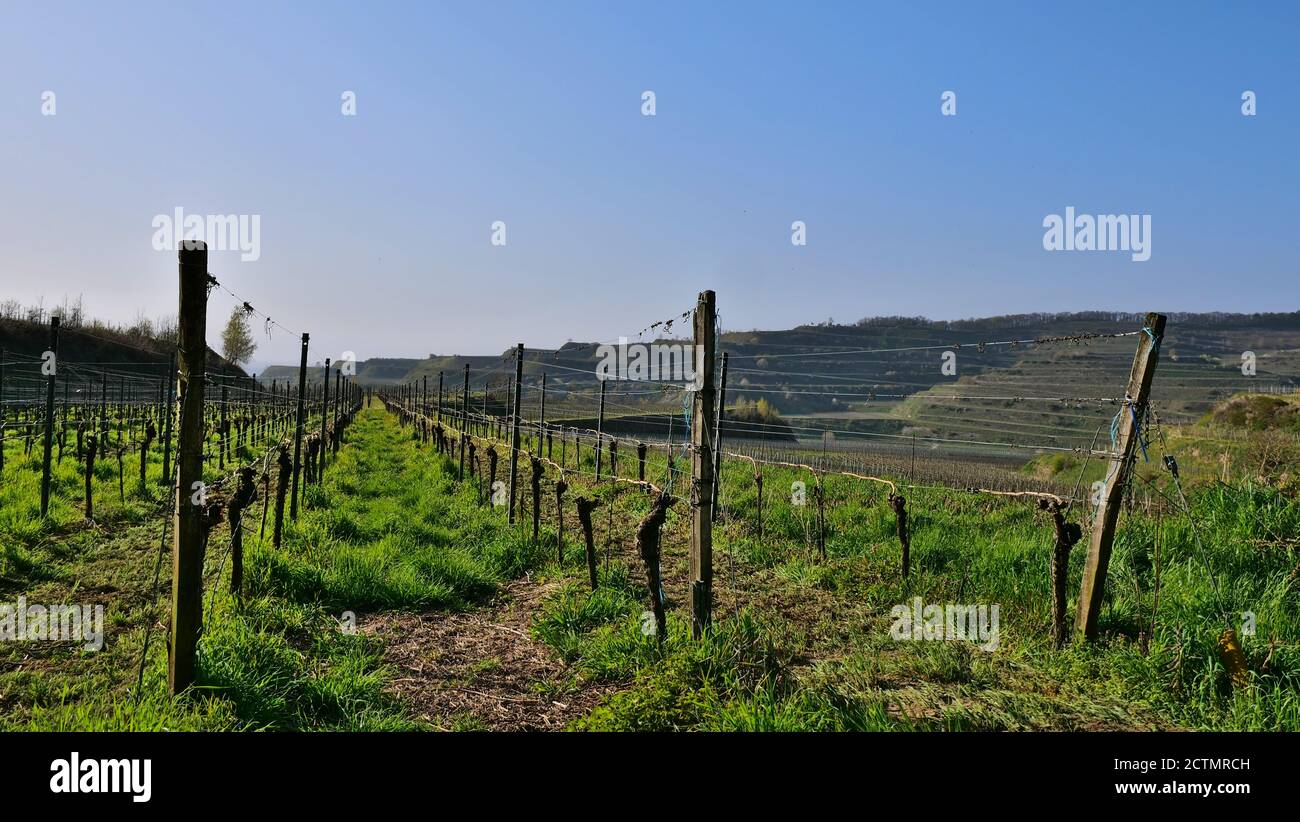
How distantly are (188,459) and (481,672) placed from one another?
7.12ft

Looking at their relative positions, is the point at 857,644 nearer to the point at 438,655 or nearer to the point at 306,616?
the point at 438,655

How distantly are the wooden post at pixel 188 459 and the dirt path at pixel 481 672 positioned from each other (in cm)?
116

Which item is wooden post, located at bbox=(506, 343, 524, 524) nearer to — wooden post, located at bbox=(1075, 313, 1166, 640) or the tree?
wooden post, located at bbox=(1075, 313, 1166, 640)

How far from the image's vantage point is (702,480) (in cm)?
442

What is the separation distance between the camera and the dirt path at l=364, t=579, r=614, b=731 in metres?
3.91

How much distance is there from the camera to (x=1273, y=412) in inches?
702

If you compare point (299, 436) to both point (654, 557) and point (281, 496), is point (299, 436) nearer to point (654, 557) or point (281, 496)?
point (281, 496)

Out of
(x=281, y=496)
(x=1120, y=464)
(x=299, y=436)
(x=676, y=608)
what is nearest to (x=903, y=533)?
(x=1120, y=464)

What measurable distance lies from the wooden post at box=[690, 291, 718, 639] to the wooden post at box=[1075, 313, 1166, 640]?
254 centimetres

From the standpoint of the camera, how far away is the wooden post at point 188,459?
11.7ft

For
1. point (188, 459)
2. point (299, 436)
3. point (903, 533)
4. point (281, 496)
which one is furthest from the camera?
point (299, 436)
